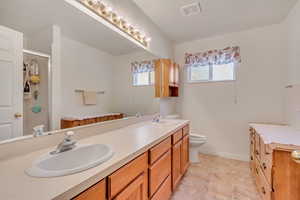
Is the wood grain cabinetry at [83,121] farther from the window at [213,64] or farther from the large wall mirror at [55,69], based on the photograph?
the window at [213,64]

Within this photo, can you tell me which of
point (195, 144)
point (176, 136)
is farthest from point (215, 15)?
point (195, 144)

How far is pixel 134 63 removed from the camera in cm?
206

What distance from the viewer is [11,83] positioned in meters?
0.91

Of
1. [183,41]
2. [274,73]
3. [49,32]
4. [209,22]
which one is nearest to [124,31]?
[49,32]

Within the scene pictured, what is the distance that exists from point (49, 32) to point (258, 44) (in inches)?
125

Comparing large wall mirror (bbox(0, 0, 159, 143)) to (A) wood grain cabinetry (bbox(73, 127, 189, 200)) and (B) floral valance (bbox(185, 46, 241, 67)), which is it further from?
(B) floral valance (bbox(185, 46, 241, 67))

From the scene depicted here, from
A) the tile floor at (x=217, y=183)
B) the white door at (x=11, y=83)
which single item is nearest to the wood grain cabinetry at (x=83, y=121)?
the white door at (x=11, y=83)

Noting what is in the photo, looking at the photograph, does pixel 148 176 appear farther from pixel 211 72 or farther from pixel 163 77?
pixel 211 72

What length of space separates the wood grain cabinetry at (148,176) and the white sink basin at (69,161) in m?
0.12

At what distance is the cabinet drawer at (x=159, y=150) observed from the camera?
4.12ft

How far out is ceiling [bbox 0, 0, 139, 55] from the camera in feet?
2.99

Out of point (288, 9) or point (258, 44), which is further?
point (258, 44)

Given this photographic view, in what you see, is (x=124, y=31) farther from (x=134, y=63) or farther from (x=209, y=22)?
(x=209, y=22)

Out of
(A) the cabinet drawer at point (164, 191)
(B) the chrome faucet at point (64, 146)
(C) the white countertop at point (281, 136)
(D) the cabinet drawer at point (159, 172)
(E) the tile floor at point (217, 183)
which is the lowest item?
(E) the tile floor at point (217, 183)
